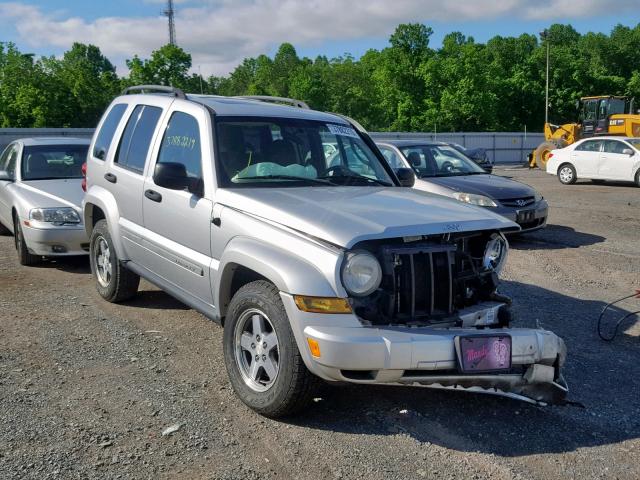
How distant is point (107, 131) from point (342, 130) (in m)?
2.54

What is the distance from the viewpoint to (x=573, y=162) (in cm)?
2066

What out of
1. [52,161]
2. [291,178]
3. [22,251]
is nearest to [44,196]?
[22,251]

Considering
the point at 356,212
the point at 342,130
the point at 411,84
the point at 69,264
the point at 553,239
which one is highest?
the point at 411,84

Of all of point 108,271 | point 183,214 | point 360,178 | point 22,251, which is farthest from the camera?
point 22,251

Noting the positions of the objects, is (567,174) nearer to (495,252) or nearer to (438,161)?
(438,161)

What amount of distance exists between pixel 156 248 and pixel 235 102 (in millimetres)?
1396

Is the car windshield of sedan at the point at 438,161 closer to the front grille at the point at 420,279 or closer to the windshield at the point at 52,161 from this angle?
the windshield at the point at 52,161

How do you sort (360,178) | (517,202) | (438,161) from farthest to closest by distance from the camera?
1. (438,161)
2. (517,202)
3. (360,178)

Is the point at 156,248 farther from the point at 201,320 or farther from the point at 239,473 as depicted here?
the point at 239,473

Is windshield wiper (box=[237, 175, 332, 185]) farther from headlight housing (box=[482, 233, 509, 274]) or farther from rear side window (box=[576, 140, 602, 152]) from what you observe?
rear side window (box=[576, 140, 602, 152])

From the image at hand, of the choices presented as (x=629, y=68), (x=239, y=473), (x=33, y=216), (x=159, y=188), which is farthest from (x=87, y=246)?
(x=629, y=68)

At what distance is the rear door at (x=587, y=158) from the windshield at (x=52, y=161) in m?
15.7

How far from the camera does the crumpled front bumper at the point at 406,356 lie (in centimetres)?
358

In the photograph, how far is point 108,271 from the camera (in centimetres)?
658
